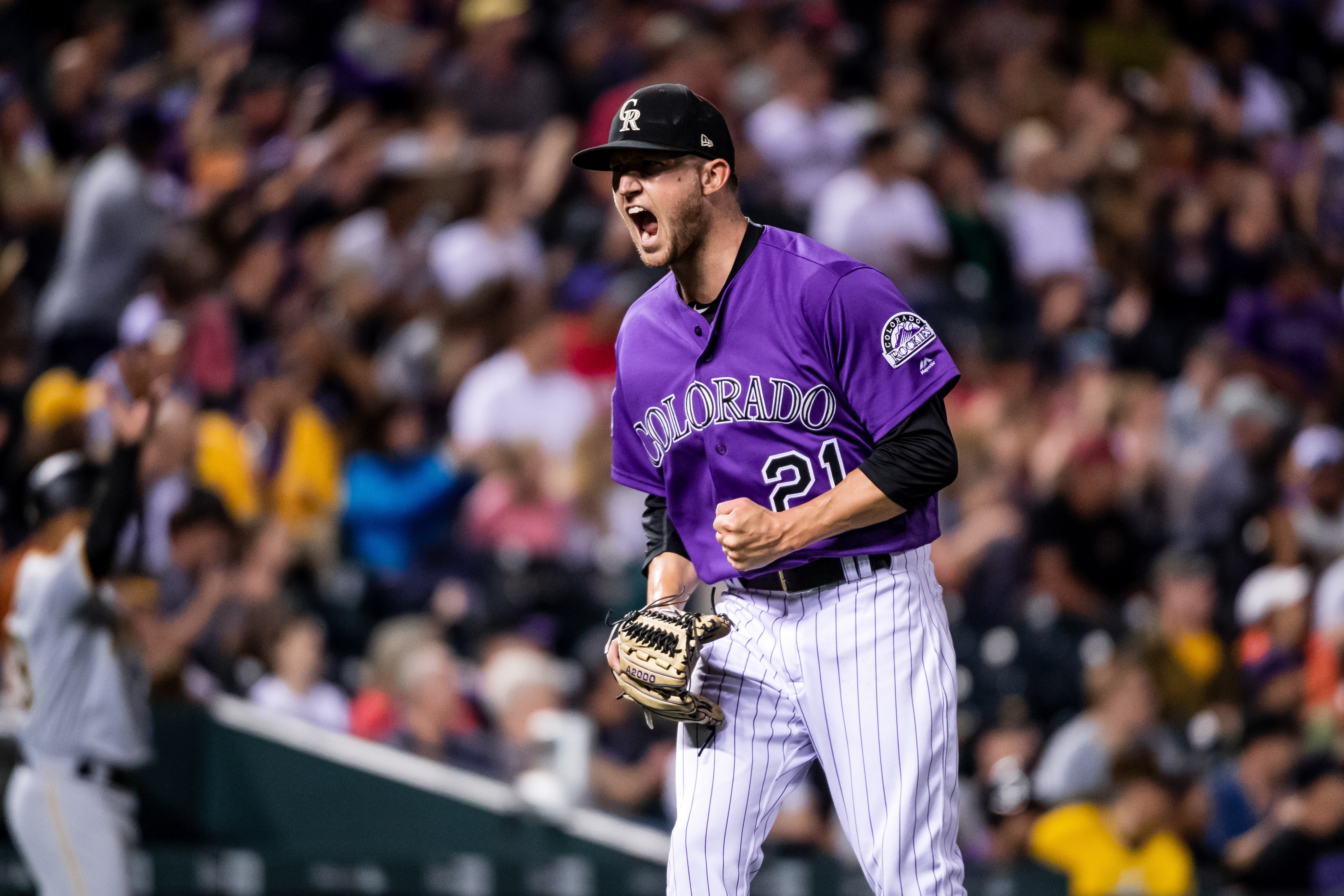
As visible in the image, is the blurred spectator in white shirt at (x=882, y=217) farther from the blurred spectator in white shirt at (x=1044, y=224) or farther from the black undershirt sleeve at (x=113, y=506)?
the black undershirt sleeve at (x=113, y=506)

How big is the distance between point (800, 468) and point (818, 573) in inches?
8.2

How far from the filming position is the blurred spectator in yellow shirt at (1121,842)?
669 centimetres

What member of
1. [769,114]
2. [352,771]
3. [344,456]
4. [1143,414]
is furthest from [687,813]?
[769,114]

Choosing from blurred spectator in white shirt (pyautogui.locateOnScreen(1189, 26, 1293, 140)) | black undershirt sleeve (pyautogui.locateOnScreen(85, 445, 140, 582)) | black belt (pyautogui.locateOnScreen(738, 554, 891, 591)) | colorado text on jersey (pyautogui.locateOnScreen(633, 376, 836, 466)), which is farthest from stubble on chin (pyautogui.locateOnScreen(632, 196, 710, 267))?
blurred spectator in white shirt (pyautogui.locateOnScreen(1189, 26, 1293, 140))

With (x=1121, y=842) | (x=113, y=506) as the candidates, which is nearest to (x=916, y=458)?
(x=113, y=506)

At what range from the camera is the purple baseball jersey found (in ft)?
10.3

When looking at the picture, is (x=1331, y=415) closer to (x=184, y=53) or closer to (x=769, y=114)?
(x=769, y=114)

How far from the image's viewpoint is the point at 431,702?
6.69 meters

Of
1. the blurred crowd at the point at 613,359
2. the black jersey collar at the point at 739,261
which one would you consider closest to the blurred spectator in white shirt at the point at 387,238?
the blurred crowd at the point at 613,359

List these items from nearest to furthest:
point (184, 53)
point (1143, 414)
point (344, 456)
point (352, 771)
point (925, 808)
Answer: point (925, 808)
point (352, 771)
point (344, 456)
point (1143, 414)
point (184, 53)

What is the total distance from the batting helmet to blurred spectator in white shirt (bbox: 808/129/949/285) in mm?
4866

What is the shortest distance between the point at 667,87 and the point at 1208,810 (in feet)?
16.6

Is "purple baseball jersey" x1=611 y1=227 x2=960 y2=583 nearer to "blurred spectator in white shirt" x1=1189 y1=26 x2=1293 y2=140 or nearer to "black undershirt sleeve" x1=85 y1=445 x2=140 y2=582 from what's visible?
"black undershirt sleeve" x1=85 y1=445 x2=140 y2=582

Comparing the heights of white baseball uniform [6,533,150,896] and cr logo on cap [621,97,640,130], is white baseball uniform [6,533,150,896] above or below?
below
